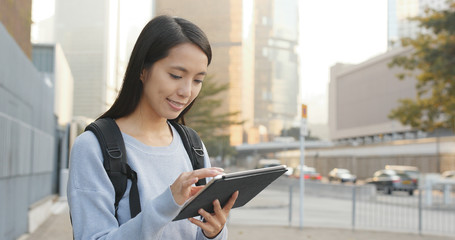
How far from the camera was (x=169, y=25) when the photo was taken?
69.1 inches

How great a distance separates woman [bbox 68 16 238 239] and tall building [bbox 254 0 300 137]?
150m

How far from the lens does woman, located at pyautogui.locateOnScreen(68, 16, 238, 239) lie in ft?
4.91

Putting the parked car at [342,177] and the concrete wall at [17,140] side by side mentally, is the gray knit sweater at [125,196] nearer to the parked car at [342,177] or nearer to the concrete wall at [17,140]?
the concrete wall at [17,140]

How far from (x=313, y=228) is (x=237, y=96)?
103164 millimetres

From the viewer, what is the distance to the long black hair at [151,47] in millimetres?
1721

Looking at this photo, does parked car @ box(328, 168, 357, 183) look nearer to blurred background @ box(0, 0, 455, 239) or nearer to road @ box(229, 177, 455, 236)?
blurred background @ box(0, 0, 455, 239)

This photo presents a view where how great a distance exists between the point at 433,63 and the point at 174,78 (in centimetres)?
1631

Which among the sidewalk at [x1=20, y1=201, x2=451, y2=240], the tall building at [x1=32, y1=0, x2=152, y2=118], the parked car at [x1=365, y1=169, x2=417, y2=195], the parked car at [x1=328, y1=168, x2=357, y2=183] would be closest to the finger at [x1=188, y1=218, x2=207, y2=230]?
the sidewalk at [x1=20, y1=201, x2=451, y2=240]

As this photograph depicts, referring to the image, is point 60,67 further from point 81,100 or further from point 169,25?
point 81,100

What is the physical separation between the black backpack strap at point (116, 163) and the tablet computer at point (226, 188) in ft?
0.55

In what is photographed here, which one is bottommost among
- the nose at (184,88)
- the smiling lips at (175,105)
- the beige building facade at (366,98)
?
the smiling lips at (175,105)

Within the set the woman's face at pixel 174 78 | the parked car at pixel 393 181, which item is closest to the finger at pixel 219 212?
the woman's face at pixel 174 78

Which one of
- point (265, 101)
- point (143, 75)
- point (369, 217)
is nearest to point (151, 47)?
point (143, 75)

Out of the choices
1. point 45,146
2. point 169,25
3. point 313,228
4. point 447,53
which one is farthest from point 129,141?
point 447,53
